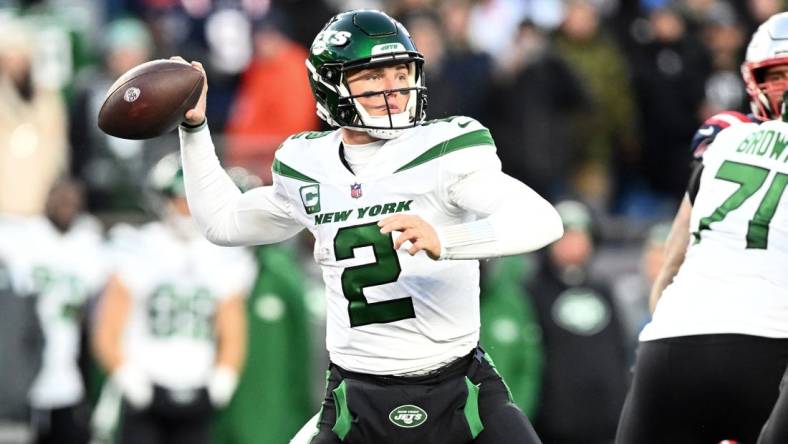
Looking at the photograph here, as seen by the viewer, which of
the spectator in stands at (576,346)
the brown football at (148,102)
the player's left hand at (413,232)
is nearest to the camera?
the player's left hand at (413,232)

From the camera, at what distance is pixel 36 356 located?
10.1m

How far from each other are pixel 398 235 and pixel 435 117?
530 cm

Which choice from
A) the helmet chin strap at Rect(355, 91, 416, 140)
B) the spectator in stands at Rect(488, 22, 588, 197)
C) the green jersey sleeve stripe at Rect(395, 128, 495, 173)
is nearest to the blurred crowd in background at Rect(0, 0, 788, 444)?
the spectator in stands at Rect(488, 22, 588, 197)

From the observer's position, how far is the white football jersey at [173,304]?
9445 millimetres

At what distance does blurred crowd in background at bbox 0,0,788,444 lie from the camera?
390 inches

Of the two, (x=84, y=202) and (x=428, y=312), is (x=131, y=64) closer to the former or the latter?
(x=84, y=202)

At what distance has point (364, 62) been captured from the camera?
5.52 m

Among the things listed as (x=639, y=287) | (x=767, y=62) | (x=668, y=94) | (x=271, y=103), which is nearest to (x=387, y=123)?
(x=767, y=62)

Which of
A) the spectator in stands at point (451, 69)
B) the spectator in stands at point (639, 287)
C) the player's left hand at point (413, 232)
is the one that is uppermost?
the player's left hand at point (413, 232)

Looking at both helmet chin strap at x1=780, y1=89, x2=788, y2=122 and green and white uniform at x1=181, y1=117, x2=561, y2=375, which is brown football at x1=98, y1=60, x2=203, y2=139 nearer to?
green and white uniform at x1=181, y1=117, x2=561, y2=375

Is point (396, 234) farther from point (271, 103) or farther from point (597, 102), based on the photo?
point (597, 102)

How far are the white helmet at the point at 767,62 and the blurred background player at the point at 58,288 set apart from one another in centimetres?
540

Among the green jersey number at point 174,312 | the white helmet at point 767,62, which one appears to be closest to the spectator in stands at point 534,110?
the green jersey number at point 174,312

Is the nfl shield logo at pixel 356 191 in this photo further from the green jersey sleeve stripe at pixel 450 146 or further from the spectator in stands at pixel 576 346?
the spectator in stands at pixel 576 346
